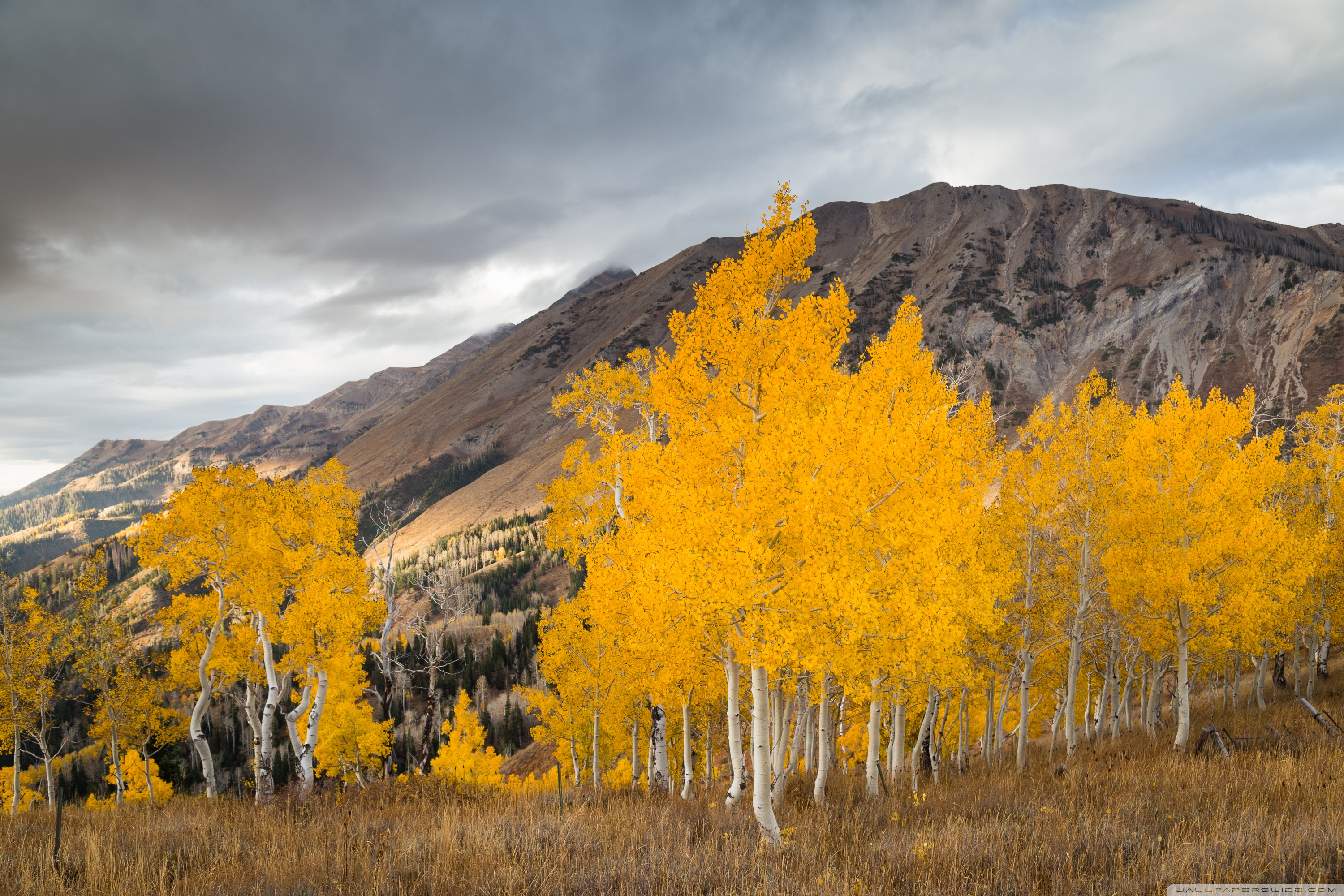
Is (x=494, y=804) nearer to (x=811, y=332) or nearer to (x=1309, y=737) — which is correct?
(x=811, y=332)

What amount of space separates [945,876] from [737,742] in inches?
188

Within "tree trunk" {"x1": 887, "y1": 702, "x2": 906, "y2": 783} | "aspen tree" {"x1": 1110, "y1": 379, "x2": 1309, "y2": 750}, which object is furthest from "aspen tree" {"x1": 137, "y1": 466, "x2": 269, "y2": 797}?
"aspen tree" {"x1": 1110, "y1": 379, "x2": 1309, "y2": 750}

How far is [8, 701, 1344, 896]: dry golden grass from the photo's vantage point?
240 inches

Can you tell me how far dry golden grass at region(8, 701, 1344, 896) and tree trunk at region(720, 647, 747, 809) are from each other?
40cm

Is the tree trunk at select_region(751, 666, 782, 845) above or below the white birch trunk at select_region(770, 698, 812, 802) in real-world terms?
above

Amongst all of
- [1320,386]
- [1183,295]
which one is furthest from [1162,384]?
[1183,295]

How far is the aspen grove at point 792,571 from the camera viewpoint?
966 centimetres

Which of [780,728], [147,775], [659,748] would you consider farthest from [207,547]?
[147,775]

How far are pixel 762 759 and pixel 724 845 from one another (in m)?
1.44

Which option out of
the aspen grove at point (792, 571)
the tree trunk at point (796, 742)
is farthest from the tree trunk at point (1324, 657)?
the tree trunk at point (796, 742)

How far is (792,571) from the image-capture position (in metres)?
9.91

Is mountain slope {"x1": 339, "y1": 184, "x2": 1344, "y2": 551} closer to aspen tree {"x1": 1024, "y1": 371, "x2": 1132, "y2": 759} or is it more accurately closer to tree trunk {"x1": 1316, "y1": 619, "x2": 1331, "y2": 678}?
tree trunk {"x1": 1316, "y1": 619, "x2": 1331, "y2": 678}

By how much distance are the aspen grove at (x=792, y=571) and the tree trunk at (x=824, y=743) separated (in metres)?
0.23

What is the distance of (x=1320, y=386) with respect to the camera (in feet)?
309
